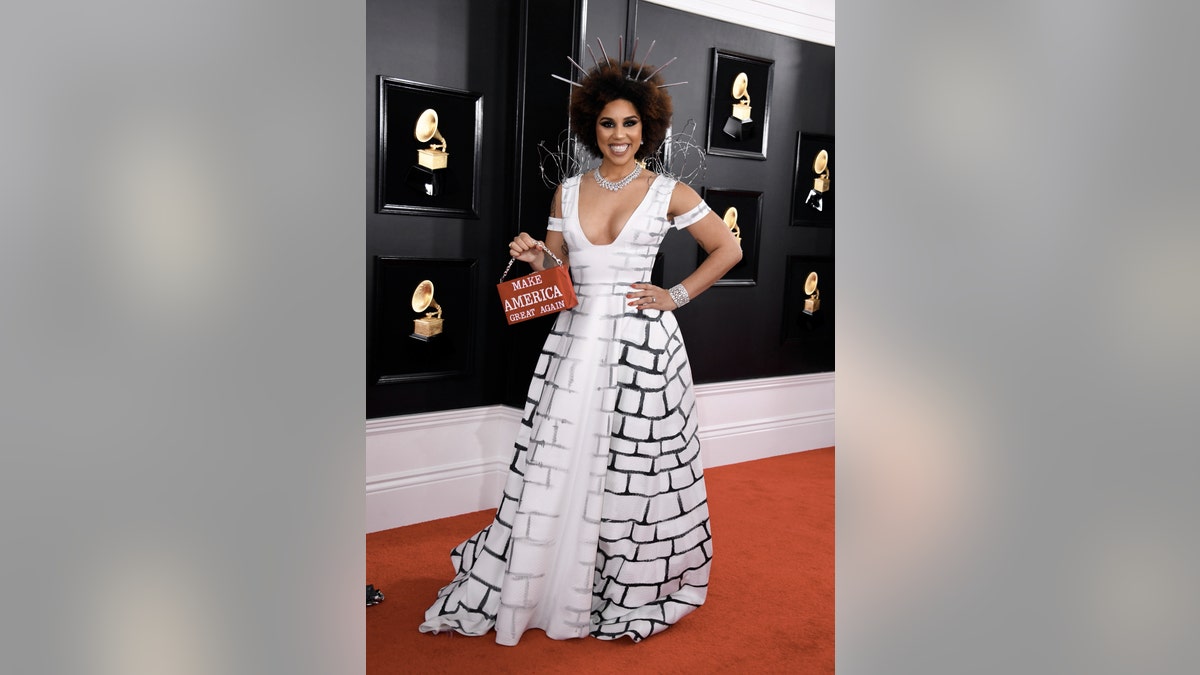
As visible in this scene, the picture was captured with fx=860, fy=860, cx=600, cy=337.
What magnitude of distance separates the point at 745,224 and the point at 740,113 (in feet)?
2.04

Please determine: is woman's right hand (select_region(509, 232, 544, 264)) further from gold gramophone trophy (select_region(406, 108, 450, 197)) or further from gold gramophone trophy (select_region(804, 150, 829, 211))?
gold gramophone trophy (select_region(804, 150, 829, 211))

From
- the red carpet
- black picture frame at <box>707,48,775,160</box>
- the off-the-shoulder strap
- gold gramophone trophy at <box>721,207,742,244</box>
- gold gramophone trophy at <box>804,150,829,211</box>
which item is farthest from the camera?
gold gramophone trophy at <box>804,150,829,211</box>

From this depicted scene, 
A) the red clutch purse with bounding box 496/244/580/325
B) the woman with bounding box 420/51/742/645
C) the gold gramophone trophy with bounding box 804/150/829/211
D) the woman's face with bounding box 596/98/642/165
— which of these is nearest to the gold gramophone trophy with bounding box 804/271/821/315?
the gold gramophone trophy with bounding box 804/150/829/211

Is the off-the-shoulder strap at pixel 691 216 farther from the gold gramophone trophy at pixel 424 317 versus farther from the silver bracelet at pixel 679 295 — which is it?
the gold gramophone trophy at pixel 424 317

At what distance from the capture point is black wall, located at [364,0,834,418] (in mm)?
3564

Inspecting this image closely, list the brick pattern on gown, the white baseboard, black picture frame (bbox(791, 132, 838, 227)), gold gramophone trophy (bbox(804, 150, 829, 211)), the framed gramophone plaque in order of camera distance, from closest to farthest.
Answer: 1. the brick pattern on gown
2. the framed gramophone plaque
3. the white baseboard
4. black picture frame (bbox(791, 132, 838, 227))
5. gold gramophone trophy (bbox(804, 150, 829, 211))

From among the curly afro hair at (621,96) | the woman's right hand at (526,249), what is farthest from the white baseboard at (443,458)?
the curly afro hair at (621,96)

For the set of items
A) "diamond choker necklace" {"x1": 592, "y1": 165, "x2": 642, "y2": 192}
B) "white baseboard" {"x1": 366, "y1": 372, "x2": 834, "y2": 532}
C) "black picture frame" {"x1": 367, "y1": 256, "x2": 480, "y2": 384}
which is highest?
"diamond choker necklace" {"x1": 592, "y1": 165, "x2": 642, "y2": 192}

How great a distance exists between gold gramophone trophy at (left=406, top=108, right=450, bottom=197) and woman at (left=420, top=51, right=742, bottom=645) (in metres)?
0.92

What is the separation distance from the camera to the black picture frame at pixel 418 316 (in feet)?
11.8
